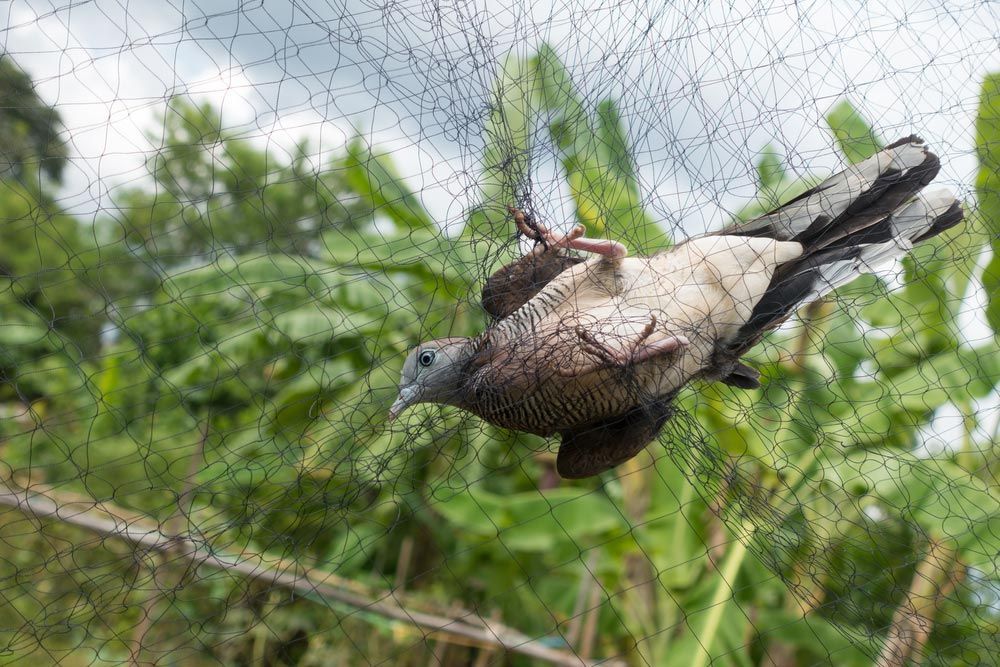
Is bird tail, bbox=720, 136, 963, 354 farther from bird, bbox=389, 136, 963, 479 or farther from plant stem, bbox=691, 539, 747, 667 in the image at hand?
plant stem, bbox=691, 539, 747, 667

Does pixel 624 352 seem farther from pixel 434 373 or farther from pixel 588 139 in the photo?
pixel 588 139

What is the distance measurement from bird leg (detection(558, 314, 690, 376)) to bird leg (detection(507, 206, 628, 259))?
17 cm

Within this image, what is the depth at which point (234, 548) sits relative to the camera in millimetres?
3252

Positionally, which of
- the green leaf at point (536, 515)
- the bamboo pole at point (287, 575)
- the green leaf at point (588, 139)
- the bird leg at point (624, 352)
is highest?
the green leaf at point (588, 139)

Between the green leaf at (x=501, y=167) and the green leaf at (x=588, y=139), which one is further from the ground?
the green leaf at (x=588, y=139)

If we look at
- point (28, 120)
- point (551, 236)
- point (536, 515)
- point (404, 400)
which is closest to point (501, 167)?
point (551, 236)

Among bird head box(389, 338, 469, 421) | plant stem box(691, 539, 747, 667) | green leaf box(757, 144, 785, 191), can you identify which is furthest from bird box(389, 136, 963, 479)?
plant stem box(691, 539, 747, 667)

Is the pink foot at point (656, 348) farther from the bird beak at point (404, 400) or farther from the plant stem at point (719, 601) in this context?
the plant stem at point (719, 601)

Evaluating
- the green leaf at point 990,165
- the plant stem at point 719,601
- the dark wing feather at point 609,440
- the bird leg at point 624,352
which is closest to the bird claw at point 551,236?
the bird leg at point 624,352

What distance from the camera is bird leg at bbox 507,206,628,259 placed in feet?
5.35

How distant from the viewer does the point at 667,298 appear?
65.4 inches

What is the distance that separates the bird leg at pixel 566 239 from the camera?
1.63 metres

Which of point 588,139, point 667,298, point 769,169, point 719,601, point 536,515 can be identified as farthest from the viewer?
point 536,515

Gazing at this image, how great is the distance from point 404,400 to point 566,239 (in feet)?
1.47
